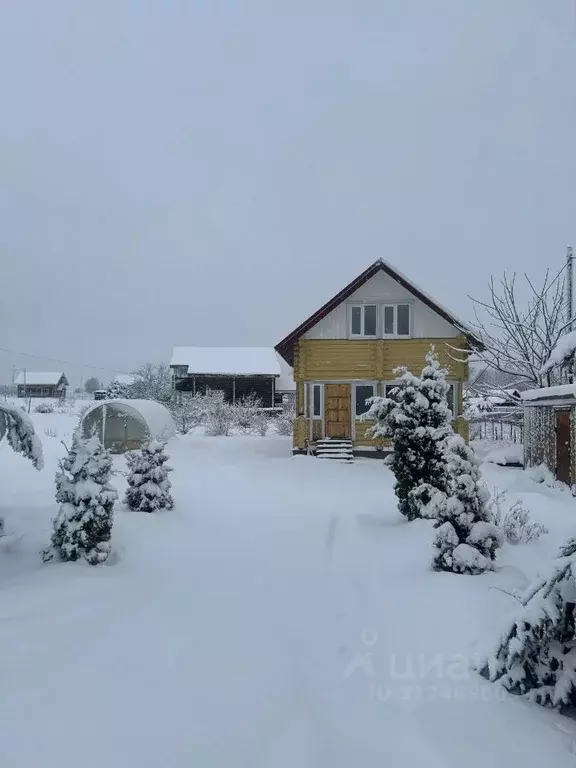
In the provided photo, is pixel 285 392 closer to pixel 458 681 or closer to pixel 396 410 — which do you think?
pixel 396 410

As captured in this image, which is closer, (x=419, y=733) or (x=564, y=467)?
(x=419, y=733)

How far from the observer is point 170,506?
1142 centimetres

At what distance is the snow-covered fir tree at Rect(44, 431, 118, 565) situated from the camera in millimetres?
7457

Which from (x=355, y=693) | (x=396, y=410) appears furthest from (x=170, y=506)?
(x=355, y=693)

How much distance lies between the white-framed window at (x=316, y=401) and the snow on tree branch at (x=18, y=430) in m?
15.2

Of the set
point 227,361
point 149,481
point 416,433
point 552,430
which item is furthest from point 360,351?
point 227,361

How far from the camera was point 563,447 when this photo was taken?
14.7 m

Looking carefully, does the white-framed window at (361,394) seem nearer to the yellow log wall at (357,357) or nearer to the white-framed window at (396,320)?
the yellow log wall at (357,357)

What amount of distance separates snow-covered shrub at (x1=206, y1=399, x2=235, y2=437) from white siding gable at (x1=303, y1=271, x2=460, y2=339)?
7.19m

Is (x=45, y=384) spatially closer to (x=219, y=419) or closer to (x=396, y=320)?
(x=219, y=419)

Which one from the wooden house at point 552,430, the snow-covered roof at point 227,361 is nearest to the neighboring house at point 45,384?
the snow-covered roof at point 227,361

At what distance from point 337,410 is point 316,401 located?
0.91m

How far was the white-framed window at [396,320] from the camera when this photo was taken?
2228cm

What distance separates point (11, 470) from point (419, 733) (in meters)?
16.8
